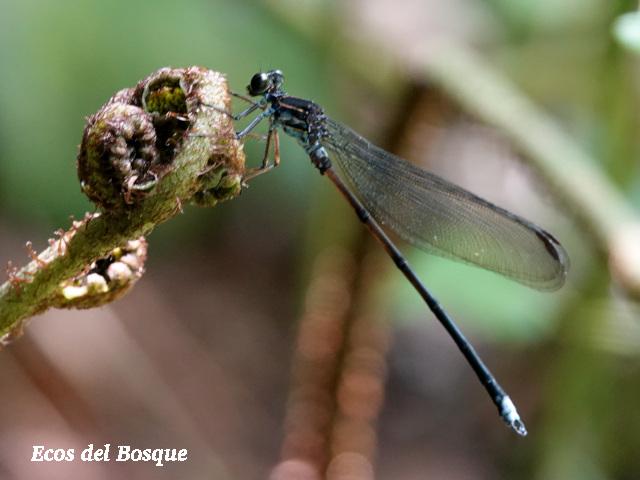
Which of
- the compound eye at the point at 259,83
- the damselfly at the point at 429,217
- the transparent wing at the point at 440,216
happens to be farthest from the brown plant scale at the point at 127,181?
the transparent wing at the point at 440,216

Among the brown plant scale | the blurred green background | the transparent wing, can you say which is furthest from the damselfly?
the brown plant scale

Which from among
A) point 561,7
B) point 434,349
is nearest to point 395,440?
point 434,349

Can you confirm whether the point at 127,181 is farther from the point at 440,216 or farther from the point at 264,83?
the point at 440,216

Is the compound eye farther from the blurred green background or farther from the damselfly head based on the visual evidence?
the blurred green background

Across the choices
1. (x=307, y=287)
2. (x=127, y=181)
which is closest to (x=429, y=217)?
(x=307, y=287)

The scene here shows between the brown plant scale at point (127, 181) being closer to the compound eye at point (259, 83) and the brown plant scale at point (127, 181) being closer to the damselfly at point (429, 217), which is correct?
the compound eye at point (259, 83)
